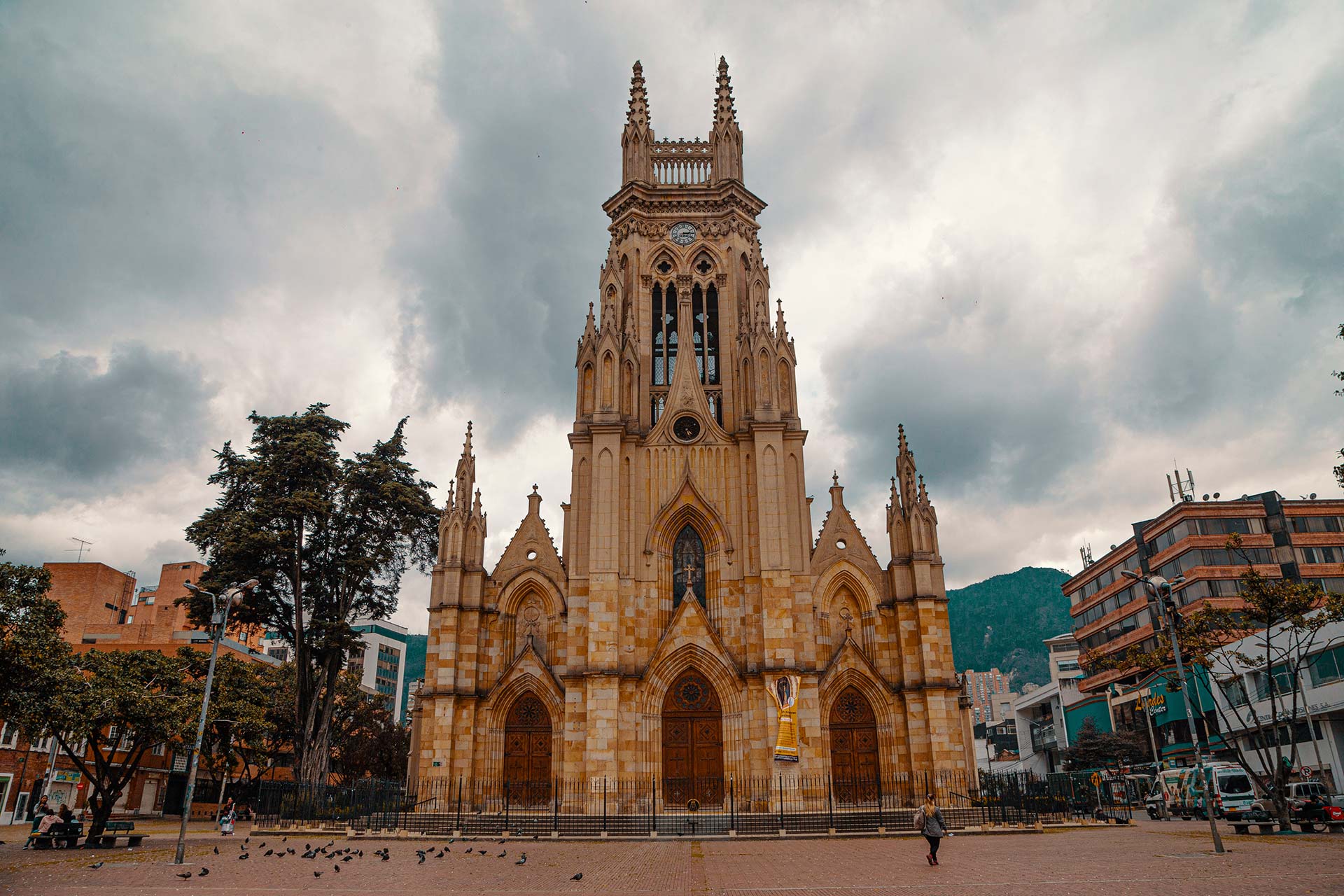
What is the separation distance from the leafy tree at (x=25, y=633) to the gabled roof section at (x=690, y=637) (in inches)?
751

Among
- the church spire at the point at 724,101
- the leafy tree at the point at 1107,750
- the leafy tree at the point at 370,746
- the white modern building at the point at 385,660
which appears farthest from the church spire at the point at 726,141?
the white modern building at the point at 385,660

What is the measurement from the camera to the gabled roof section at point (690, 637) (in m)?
33.8

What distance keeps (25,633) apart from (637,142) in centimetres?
3321

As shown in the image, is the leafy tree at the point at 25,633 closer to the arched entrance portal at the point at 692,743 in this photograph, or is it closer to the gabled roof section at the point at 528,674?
the gabled roof section at the point at 528,674

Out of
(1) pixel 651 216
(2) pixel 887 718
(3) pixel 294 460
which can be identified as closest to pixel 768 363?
(1) pixel 651 216

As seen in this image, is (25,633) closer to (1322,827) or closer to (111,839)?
(111,839)

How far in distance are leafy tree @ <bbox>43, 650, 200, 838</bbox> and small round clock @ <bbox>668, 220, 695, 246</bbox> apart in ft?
88.4

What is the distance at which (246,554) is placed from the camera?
35906mm

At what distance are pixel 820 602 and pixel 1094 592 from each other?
47819 millimetres

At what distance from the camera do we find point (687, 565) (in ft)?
119

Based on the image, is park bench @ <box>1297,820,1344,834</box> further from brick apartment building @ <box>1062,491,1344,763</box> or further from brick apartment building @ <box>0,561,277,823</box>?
brick apartment building @ <box>0,561,277,823</box>

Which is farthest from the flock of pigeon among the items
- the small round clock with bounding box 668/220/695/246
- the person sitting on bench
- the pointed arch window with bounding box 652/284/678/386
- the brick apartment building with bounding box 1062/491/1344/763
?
the brick apartment building with bounding box 1062/491/1344/763

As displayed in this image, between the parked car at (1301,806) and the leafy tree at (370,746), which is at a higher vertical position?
the leafy tree at (370,746)

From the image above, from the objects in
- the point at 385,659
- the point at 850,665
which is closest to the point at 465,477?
the point at 850,665
